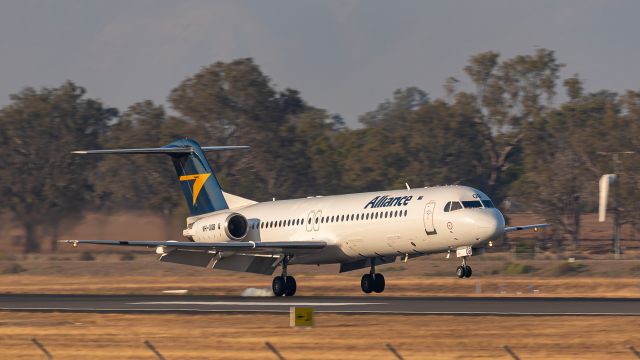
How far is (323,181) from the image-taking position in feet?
339

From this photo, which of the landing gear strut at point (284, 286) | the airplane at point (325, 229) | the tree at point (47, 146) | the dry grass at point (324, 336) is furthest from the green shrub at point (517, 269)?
the tree at point (47, 146)

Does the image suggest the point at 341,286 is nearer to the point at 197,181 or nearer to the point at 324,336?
the point at 197,181

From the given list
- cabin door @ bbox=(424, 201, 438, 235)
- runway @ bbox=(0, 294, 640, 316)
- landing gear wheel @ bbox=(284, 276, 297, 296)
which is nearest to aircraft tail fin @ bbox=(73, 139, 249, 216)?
landing gear wheel @ bbox=(284, 276, 297, 296)

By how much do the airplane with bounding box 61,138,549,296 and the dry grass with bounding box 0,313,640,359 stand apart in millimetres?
9335

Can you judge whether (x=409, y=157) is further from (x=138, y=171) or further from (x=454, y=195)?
(x=454, y=195)

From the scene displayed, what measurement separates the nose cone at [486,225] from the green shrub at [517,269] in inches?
771

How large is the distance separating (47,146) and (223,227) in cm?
6164

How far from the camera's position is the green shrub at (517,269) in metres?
59.3

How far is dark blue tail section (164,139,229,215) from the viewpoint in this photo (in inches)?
1975

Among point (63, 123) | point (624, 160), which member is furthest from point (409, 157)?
point (63, 123)

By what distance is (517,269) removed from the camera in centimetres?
5984

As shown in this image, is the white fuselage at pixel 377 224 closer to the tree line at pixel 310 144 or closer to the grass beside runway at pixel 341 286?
the grass beside runway at pixel 341 286

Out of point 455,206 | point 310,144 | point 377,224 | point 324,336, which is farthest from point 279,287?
point 310,144

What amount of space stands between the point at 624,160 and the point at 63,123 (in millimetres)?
47852
